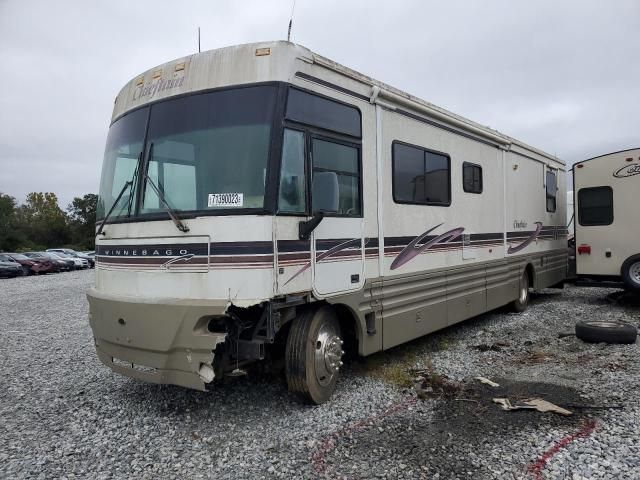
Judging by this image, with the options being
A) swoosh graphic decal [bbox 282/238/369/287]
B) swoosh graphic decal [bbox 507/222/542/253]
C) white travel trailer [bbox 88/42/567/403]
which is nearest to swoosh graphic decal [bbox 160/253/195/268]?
white travel trailer [bbox 88/42/567/403]

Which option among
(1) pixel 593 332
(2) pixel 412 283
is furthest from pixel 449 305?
A: (1) pixel 593 332

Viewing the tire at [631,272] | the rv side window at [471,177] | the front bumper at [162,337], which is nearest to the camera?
the front bumper at [162,337]

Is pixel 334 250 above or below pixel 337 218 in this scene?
below

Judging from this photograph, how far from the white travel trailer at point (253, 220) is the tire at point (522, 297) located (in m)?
4.06

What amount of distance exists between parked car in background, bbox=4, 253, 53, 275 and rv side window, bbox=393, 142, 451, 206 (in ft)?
82.0

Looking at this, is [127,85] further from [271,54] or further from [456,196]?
[456,196]

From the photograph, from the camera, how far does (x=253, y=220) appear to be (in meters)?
4.10

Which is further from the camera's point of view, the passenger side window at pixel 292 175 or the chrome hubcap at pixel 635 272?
the chrome hubcap at pixel 635 272

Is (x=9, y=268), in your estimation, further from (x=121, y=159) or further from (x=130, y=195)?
(x=130, y=195)

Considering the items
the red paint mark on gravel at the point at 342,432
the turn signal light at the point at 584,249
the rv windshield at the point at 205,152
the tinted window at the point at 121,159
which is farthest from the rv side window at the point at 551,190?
the tinted window at the point at 121,159

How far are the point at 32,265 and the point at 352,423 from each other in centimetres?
2635

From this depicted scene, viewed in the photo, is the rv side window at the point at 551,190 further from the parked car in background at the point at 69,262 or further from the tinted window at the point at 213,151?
the parked car in background at the point at 69,262

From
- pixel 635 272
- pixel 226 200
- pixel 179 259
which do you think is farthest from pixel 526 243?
pixel 179 259

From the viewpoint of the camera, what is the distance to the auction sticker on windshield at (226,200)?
13.6 feet
